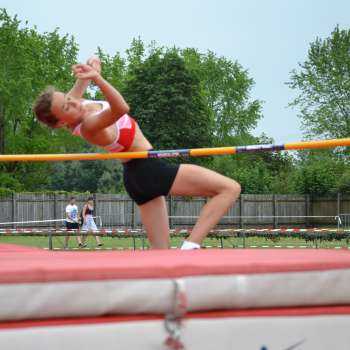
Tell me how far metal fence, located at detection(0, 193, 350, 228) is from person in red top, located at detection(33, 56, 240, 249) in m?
34.1

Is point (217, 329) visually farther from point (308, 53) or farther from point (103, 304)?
point (308, 53)

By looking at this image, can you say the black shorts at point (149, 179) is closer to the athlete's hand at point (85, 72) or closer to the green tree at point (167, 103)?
the athlete's hand at point (85, 72)

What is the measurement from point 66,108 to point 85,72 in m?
0.28

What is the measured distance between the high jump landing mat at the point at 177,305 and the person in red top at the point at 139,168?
6.27 feet

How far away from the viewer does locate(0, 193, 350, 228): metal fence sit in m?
44.3

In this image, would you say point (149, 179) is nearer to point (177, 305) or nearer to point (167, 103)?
point (177, 305)

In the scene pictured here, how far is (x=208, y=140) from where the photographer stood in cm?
5703

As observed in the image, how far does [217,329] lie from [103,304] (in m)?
0.52

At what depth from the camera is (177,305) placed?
12.6 feet

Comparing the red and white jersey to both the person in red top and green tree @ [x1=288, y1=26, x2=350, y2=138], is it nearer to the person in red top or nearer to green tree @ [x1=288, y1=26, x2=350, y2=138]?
the person in red top

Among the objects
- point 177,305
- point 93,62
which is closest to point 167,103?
point 93,62

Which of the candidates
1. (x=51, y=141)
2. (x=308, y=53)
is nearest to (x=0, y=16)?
(x=51, y=141)

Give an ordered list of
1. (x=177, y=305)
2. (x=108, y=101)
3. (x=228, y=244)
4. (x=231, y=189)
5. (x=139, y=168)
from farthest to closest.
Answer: (x=228, y=244) < (x=139, y=168) < (x=231, y=189) < (x=108, y=101) < (x=177, y=305)

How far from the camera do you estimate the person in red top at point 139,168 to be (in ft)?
20.1
